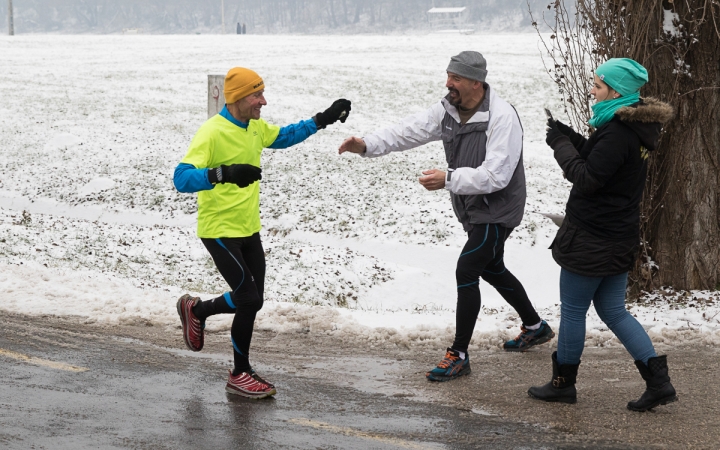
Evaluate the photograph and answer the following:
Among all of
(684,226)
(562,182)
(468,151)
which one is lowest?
(562,182)

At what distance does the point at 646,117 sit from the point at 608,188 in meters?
0.45

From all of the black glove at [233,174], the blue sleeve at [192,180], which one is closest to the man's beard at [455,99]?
the black glove at [233,174]

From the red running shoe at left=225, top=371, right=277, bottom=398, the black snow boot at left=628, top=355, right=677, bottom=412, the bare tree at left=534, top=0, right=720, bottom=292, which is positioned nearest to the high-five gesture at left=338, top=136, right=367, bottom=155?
the red running shoe at left=225, top=371, right=277, bottom=398

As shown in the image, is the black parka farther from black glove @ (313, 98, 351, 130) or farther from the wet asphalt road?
black glove @ (313, 98, 351, 130)

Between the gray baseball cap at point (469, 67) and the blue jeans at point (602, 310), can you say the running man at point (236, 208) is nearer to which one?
the gray baseball cap at point (469, 67)

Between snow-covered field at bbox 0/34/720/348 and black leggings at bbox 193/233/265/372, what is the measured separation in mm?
1790

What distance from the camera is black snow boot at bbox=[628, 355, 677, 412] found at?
5.04 meters

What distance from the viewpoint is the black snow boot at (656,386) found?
5.04 m

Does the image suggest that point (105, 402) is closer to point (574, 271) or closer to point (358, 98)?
point (574, 271)

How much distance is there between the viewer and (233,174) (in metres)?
5.08

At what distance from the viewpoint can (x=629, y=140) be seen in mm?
4809

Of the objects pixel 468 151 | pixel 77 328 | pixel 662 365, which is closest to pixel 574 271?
pixel 662 365

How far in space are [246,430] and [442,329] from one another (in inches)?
108

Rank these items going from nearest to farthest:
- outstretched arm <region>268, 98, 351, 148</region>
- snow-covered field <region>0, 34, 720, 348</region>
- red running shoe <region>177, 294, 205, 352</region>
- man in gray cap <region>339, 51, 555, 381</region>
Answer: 1. man in gray cap <region>339, 51, 555, 381</region>
2. red running shoe <region>177, 294, 205, 352</region>
3. outstretched arm <region>268, 98, 351, 148</region>
4. snow-covered field <region>0, 34, 720, 348</region>
